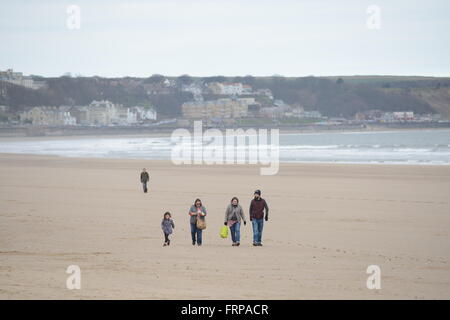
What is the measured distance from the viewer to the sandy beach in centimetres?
1038

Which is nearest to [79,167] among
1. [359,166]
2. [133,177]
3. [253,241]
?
[133,177]

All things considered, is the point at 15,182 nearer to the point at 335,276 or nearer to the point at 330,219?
A: the point at 330,219

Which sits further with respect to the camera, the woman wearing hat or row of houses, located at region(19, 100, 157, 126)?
row of houses, located at region(19, 100, 157, 126)

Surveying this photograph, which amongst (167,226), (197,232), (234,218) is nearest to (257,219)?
(234,218)

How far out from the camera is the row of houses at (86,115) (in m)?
→ 170

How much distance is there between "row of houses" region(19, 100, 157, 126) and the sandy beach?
14464 cm

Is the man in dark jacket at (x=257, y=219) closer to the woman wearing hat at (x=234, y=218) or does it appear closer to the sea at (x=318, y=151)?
the woman wearing hat at (x=234, y=218)
